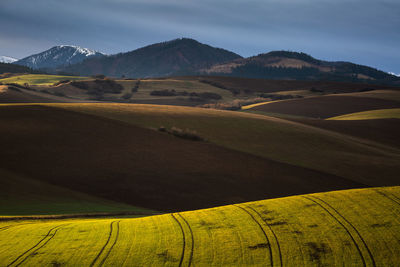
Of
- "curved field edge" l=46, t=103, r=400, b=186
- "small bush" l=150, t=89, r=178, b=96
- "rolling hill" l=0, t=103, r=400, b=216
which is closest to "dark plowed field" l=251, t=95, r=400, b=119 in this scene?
"curved field edge" l=46, t=103, r=400, b=186

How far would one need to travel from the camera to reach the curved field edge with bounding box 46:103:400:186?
101 ft

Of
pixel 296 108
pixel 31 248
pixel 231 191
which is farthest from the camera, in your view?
pixel 296 108

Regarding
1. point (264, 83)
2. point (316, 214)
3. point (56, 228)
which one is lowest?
point (56, 228)

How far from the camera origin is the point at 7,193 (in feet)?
61.7

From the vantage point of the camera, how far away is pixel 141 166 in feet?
86.0

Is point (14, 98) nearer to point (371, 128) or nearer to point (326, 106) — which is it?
point (371, 128)

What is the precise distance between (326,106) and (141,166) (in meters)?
68.0

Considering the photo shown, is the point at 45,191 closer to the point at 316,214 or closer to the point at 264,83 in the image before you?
the point at 316,214

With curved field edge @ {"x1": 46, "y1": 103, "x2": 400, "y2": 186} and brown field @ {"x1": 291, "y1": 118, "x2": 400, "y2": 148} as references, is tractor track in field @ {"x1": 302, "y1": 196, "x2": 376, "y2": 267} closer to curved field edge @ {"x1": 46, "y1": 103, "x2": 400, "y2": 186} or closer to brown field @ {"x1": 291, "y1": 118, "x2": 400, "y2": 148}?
curved field edge @ {"x1": 46, "y1": 103, "x2": 400, "y2": 186}

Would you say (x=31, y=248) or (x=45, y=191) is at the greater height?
(x=31, y=248)

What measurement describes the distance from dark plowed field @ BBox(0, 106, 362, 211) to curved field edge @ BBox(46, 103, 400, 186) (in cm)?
242

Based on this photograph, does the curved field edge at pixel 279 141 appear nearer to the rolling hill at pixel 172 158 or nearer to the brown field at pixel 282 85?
the rolling hill at pixel 172 158

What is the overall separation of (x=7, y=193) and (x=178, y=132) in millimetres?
18893

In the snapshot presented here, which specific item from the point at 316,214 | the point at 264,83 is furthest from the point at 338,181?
the point at 264,83
